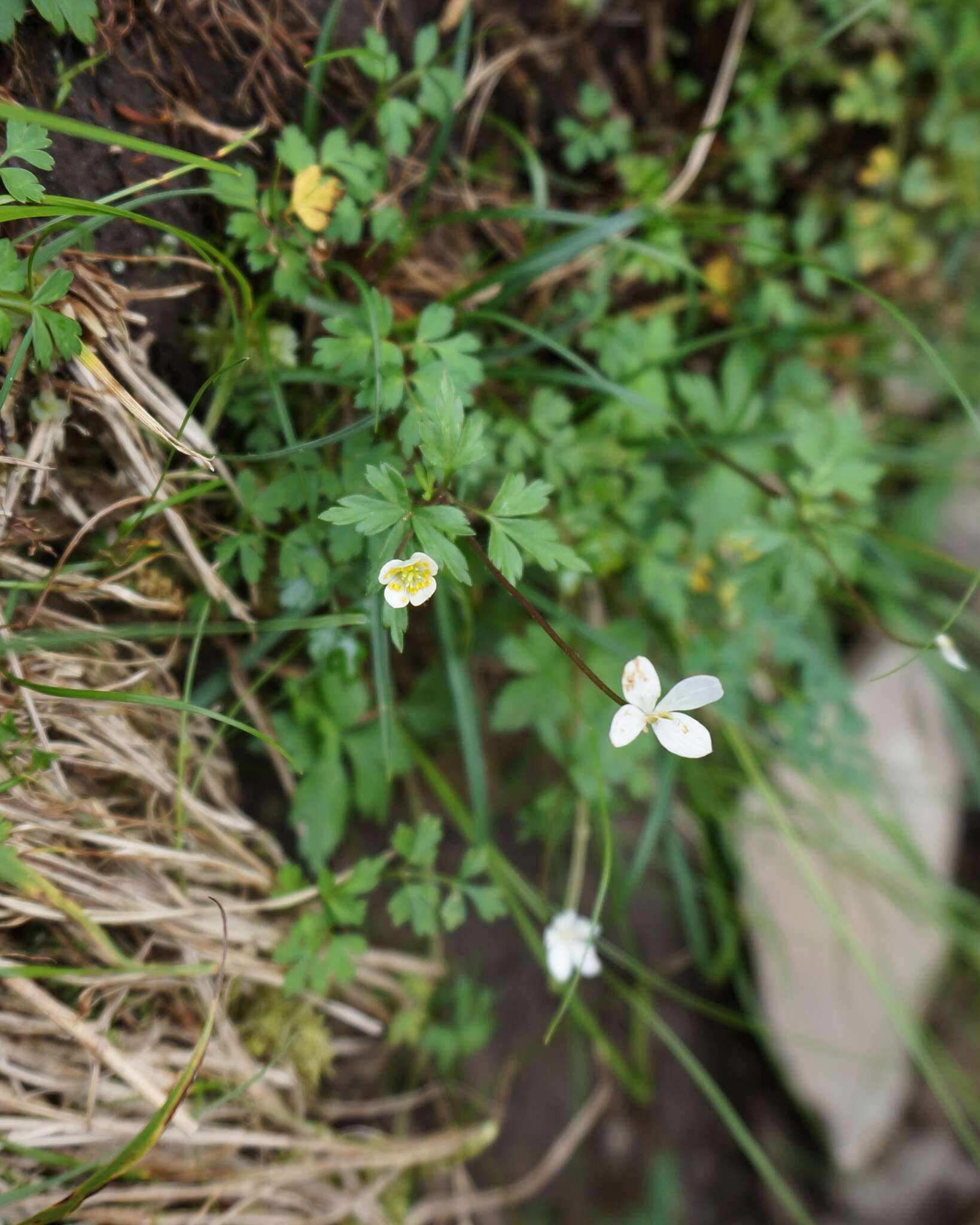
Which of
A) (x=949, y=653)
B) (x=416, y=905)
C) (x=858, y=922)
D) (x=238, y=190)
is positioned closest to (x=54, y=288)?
(x=238, y=190)

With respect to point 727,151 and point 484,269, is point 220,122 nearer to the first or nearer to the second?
point 484,269

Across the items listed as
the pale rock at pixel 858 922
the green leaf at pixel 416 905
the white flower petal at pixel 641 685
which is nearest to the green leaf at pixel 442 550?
the white flower petal at pixel 641 685

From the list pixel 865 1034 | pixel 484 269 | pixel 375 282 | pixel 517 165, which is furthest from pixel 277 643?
pixel 865 1034

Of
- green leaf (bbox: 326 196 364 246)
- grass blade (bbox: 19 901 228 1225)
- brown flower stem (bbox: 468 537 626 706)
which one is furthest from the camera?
green leaf (bbox: 326 196 364 246)

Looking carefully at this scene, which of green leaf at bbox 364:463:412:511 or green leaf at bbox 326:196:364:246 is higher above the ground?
green leaf at bbox 326:196:364:246

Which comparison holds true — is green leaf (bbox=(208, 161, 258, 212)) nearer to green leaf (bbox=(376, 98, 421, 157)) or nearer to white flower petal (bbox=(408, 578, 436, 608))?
green leaf (bbox=(376, 98, 421, 157))

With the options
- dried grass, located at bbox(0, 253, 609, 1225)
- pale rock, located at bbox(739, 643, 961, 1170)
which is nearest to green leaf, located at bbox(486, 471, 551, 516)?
dried grass, located at bbox(0, 253, 609, 1225)
